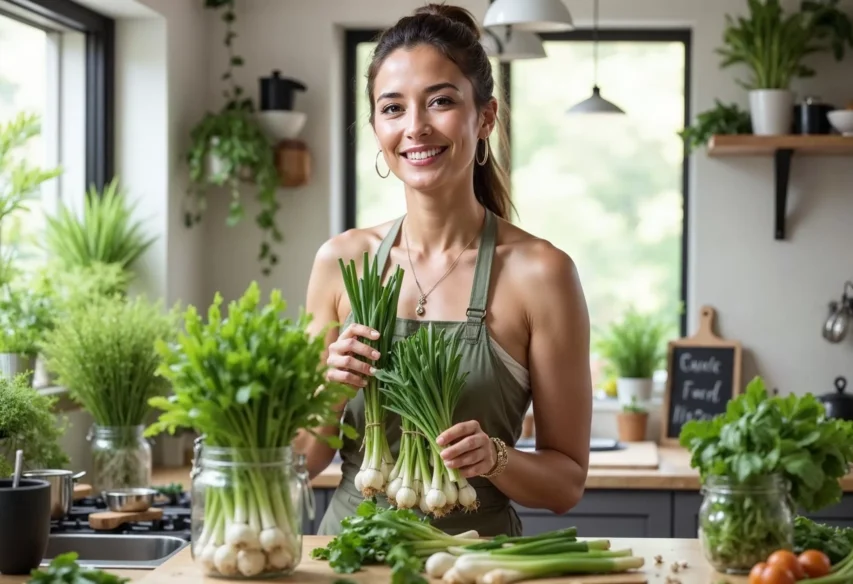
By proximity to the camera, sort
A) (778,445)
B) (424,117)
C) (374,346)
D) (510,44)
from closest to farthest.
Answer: (778,445), (374,346), (424,117), (510,44)

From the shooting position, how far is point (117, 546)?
2764 millimetres

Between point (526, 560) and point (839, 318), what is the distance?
3.05 m

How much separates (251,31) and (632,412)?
2033mm

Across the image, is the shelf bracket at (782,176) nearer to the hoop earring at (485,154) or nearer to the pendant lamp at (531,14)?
the pendant lamp at (531,14)

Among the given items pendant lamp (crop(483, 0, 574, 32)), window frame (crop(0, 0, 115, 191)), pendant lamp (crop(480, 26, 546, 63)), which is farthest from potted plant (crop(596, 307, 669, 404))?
window frame (crop(0, 0, 115, 191))

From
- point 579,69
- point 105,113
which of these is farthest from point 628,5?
point 105,113

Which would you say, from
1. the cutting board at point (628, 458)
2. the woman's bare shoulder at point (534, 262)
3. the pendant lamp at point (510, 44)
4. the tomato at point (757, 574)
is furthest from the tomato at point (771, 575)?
the cutting board at point (628, 458)

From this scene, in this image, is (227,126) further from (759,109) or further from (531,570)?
(531,570)

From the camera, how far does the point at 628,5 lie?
4.57 metres

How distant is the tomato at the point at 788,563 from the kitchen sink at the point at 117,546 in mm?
1441

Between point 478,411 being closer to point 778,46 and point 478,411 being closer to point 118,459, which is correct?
point 118,459

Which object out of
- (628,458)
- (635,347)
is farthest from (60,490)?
(635,347)

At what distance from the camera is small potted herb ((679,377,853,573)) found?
69.1 inches

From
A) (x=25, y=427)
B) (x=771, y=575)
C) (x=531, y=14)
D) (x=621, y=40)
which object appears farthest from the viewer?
(x=621, y=40)
